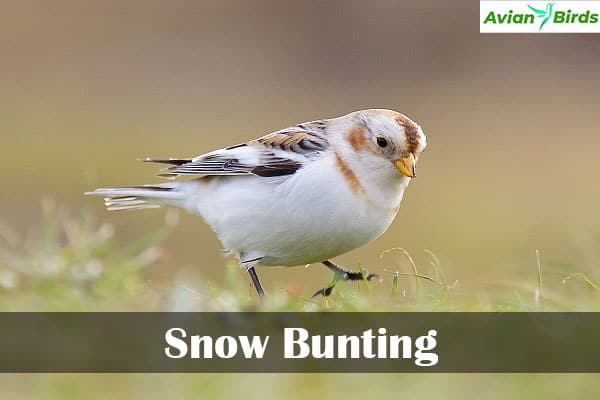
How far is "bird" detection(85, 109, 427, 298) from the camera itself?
5.57m

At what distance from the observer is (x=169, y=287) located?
16.6 ft

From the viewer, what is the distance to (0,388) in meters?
3.87

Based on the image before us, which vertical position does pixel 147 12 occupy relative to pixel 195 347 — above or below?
above

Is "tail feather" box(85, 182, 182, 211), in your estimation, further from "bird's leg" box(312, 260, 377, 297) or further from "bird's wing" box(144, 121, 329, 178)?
"bird's leg" box(312, 260, 377, 297)

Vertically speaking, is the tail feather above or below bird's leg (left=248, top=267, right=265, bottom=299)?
above

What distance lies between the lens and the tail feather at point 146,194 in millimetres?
6422

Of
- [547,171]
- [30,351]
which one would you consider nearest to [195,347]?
[30,351]

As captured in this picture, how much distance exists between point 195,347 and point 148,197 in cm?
232

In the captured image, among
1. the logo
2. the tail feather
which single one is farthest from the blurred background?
the tail feather

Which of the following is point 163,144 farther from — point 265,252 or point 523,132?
point 265,252

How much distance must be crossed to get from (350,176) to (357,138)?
266 millimetres

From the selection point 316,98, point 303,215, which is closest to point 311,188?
point 303,215

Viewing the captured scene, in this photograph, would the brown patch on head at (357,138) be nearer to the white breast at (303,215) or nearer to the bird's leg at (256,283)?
the white breast at (303,215)

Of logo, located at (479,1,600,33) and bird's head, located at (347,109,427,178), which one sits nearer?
bird's head, located at (347,109,427,178)
